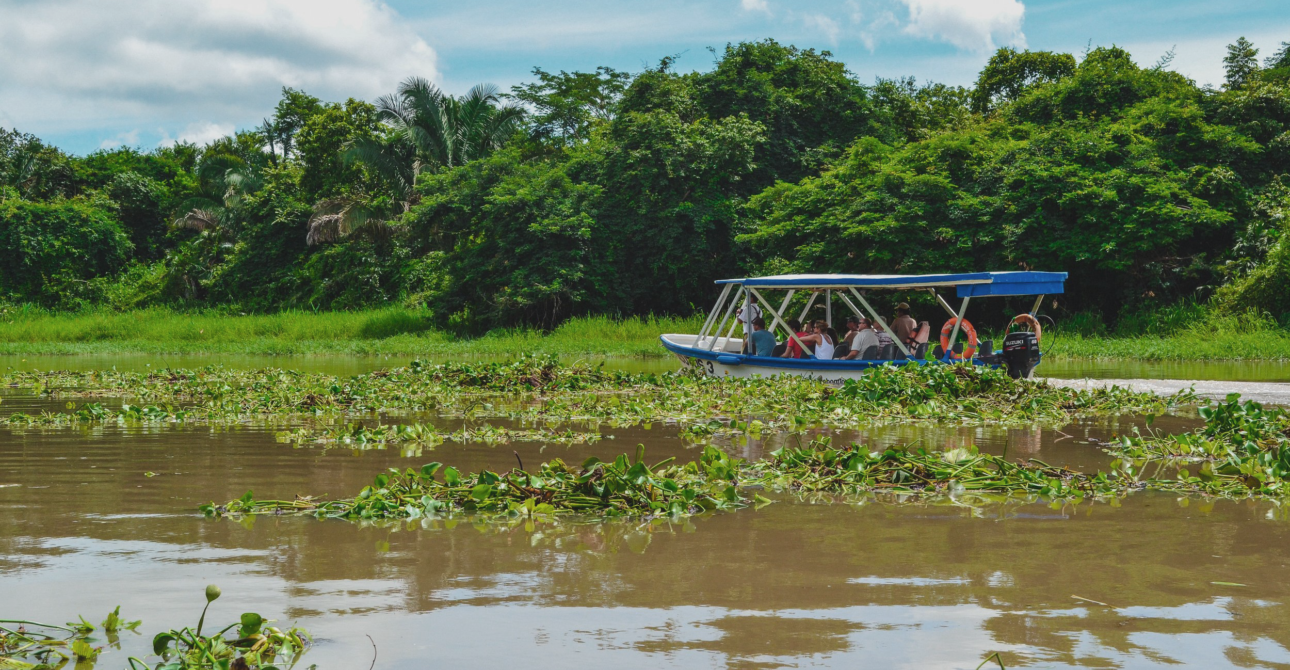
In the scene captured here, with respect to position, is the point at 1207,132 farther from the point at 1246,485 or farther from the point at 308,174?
the point at 308,174

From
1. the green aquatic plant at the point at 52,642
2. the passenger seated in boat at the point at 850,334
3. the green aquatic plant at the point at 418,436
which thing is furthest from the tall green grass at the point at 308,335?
the green aquatic plant at the point at 52,642

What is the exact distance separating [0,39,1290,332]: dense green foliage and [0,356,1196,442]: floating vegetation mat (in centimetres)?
1221

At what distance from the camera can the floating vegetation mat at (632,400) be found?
10.7 meters

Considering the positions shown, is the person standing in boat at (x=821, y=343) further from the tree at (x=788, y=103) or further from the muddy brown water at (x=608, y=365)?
the tree at (x=788, y=103)

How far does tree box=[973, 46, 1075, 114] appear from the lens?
32.8 m

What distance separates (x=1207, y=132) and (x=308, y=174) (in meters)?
27.8

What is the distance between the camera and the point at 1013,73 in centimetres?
3334

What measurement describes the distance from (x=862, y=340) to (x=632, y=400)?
3.92m

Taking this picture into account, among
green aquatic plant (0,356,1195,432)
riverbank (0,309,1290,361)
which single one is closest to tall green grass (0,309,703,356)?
riverbank (0,309,1290,361)

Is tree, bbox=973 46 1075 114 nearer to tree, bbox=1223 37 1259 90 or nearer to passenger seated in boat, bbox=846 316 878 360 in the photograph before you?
tree, bbox=1223 37 1259 90

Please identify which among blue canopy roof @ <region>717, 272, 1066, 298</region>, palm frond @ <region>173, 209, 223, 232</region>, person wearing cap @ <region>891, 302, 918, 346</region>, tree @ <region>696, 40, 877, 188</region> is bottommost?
person wearing cap @ <region>891, 302, 918, 346</region>

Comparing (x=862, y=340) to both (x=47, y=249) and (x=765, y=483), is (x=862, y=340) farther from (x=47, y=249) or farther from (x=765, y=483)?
(x=47, y=249)

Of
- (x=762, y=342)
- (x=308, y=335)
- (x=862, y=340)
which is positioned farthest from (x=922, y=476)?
(x=308, y=335)

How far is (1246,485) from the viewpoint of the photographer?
6414mm
